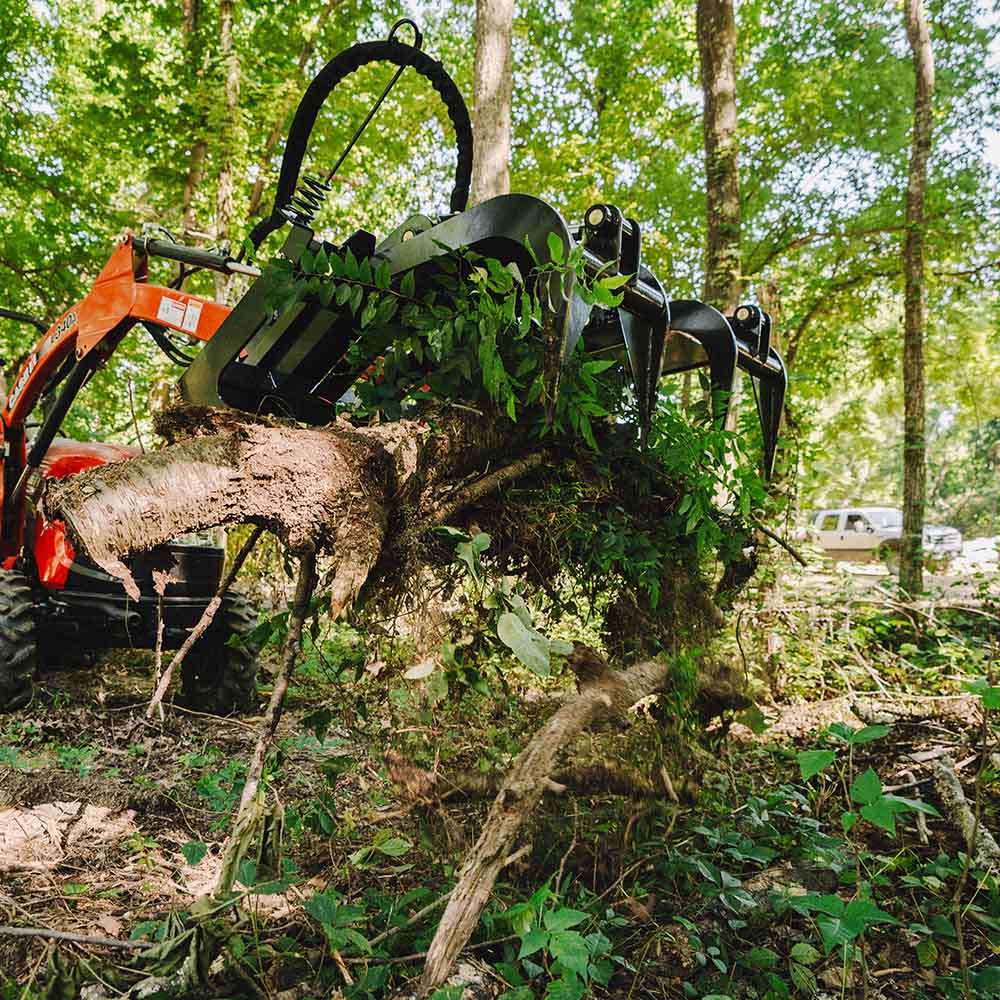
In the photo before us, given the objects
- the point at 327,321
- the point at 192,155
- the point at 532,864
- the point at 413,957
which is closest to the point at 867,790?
the point at 532,864

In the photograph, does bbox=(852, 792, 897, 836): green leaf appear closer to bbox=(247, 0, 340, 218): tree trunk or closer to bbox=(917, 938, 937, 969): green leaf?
bbox=(917, 938, 937, 969): green leaf

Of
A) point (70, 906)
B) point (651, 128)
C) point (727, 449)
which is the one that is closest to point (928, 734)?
point (727, 449)

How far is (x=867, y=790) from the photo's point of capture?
1966mm

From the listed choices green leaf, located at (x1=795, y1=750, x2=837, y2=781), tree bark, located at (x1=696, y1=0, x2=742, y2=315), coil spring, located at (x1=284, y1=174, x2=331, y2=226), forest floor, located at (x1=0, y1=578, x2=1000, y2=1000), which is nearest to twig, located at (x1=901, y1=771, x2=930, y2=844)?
forest floor, located at (x1=0, y1=578, x2=1000, y2=1000)

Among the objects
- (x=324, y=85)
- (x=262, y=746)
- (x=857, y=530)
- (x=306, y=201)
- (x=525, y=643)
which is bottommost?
(x=262, y=746)

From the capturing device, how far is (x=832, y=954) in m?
2.35

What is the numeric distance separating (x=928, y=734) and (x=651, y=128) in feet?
50.0

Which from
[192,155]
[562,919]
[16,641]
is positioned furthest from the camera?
[192,155]

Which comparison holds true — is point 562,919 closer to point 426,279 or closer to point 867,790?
point 867,790

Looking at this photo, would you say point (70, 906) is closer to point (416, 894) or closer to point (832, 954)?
point (416, 894)

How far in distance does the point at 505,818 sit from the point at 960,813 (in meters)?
2.44

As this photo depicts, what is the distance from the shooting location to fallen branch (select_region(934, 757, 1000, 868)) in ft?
9.37

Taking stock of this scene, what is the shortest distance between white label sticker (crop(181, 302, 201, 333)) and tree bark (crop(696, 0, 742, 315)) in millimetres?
4574

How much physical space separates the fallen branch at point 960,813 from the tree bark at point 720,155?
161 inches
